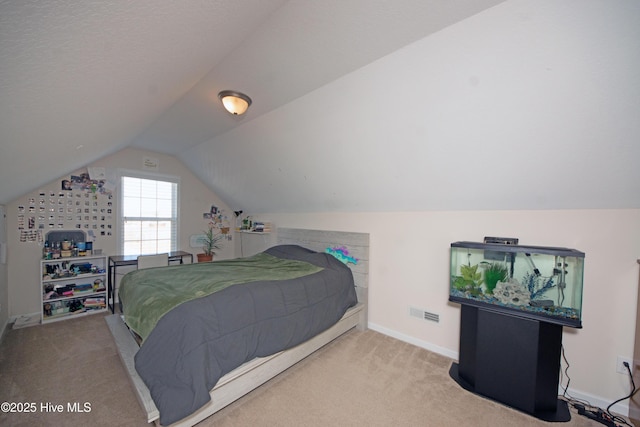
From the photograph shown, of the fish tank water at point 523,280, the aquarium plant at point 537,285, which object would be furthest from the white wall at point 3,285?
the aquarium plant at point 537,285

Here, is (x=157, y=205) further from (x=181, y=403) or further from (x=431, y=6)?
(x=431, y=6)

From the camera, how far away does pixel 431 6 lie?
1.25 metres

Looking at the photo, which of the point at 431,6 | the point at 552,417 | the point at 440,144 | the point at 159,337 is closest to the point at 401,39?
the point at 431,6

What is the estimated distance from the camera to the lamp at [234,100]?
2074 mm

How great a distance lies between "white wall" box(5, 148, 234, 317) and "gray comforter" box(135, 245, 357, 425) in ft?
10.0

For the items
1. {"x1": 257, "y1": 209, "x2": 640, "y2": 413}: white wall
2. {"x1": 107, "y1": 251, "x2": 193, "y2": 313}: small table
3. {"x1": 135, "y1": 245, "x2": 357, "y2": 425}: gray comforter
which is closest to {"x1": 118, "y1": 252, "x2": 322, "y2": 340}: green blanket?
{"x1": 135, "y1": 245, "x2": 357, "y2": 425}: gray comforter

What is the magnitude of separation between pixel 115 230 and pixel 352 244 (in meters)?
3.72

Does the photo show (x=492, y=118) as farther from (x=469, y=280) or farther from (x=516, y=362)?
(x=516, y=362)

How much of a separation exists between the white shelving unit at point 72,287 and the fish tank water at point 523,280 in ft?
14.8

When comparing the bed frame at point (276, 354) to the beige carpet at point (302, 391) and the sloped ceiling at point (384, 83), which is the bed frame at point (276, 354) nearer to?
the beige carpet at point (302, 391)

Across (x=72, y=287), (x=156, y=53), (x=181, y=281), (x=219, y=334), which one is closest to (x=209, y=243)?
(x=72, y=287)

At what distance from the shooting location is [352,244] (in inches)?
129

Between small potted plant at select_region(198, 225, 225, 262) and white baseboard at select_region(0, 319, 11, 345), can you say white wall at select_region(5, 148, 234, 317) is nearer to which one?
small potted plant at select_region(198, 225, 225, 262)

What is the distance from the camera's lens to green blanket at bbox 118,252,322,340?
1854 mm
